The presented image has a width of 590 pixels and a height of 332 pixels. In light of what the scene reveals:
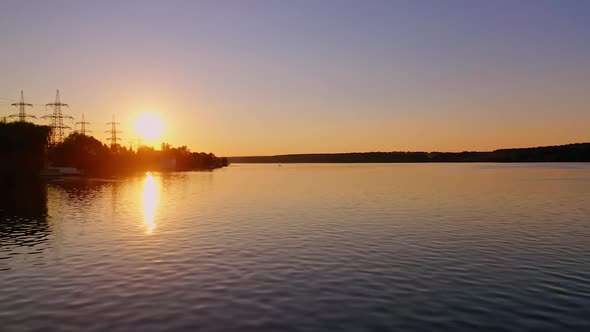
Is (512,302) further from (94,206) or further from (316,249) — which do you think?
(94,206)

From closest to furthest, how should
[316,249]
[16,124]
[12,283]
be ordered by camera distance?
[12,283] < [316,249] < [16,124]

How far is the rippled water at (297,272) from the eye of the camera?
822 inches

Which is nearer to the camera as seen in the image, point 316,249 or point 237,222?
point 316,249

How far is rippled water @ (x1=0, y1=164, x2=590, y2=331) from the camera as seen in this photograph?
20891mm

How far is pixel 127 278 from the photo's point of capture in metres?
28.4

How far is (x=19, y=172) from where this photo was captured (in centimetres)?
18012

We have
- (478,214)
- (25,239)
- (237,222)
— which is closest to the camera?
(25,239)

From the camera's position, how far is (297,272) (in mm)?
29797

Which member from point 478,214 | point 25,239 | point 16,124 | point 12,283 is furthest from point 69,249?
point 16,124

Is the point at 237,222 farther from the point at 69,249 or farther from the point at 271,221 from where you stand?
the point at 69,249

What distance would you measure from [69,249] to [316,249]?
68.6ft

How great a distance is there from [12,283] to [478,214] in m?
53.8

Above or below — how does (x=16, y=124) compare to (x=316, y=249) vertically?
above

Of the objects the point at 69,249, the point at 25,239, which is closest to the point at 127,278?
the point at 69,249
